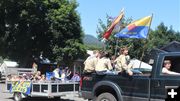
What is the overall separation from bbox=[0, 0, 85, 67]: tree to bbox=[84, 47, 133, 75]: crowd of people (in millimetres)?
27057

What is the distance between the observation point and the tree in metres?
40.8

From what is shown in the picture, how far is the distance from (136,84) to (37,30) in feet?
102

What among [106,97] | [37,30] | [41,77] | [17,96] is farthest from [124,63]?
[37,30]

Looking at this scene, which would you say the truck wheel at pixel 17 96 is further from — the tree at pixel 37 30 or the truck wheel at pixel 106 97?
the tree at pixel 37 30

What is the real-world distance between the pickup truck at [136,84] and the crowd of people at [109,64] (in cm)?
23

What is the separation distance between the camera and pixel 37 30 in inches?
1634

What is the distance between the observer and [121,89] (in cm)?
1149

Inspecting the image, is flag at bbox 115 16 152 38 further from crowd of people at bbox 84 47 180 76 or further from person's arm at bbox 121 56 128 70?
person's arm at bbox 121 56 128 70

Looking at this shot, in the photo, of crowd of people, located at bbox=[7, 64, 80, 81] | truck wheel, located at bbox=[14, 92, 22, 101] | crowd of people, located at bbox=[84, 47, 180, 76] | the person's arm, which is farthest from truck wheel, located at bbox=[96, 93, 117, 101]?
truck wheel, located at bbox=[14, 92, 22, 101]

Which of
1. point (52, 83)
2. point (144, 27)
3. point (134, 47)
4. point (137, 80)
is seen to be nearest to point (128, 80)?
point (137, 80)

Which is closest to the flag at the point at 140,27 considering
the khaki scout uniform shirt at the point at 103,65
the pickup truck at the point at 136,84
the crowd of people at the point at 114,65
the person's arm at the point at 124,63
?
the crowd of people at the point at 114,65

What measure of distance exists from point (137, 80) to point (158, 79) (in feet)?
2.26

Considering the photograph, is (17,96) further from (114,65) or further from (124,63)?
(124,63)

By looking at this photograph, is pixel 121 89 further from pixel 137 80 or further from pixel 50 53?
pixel 50 53
